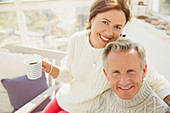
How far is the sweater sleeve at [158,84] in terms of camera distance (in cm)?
114

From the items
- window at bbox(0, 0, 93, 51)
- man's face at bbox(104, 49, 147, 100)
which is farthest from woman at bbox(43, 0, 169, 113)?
window at bbox(0, 0, 93, 51)

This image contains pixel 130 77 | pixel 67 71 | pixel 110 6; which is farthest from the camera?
pixel 67 71

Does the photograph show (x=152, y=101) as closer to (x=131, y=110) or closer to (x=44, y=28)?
(x=131, y=110)

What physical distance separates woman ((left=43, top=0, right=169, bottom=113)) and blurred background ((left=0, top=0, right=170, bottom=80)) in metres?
0.56

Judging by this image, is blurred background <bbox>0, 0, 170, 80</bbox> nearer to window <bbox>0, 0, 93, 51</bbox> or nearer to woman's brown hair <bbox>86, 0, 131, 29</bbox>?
window <bbox>0, 0, 93, 51</bbox>

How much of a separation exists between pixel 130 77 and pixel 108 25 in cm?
39

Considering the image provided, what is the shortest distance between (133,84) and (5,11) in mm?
2240

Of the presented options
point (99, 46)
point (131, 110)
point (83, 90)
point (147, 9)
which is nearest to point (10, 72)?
point (83, 90)

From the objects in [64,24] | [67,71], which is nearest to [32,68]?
[67,71]

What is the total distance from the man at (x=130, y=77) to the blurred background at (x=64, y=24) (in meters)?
0.60

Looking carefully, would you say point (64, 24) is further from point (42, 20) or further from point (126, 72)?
point (126, 72)

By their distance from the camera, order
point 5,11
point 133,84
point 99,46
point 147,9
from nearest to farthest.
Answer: point 133,84 < point 99,46 < point 147,9 < point 5,11

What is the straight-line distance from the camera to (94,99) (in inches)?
56.1

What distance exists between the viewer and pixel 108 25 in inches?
48.3
